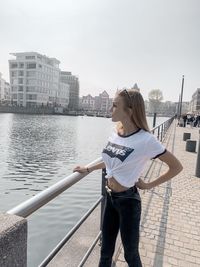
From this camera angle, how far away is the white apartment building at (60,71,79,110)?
154250mm

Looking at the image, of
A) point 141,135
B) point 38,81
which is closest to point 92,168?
point 141,135

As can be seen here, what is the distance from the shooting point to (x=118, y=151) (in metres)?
2.27

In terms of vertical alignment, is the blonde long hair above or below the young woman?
above

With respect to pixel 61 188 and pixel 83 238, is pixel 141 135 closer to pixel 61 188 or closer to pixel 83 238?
pixel 61 188

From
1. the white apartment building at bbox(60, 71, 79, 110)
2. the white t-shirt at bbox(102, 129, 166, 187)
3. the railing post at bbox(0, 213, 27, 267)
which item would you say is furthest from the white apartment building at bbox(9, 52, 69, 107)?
the railing post at bbox(0, 213, 27, 267)

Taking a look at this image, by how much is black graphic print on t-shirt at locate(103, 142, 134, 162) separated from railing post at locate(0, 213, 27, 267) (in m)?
1.04

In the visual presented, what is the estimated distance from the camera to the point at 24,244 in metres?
1.41

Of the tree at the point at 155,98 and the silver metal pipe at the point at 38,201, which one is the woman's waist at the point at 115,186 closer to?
the silver metal pipe at the point at 38,201

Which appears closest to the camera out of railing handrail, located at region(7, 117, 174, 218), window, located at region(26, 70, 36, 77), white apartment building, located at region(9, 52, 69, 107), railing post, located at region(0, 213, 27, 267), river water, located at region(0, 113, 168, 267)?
railing post, located at region(0, 213, 27, 267)

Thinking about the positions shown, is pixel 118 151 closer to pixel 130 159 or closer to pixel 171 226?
pixel 130 159

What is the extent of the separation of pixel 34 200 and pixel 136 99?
3.78 ft

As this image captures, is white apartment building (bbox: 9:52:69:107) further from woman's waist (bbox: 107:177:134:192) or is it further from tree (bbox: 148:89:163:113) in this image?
woman's waist (bbox: 107:177:134:192)

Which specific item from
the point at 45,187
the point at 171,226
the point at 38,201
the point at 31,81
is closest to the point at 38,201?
the point at 38,201

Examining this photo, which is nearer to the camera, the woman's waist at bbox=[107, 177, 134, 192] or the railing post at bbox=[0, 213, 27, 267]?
the railing post at bbox=[0, 213, 27, 267]
